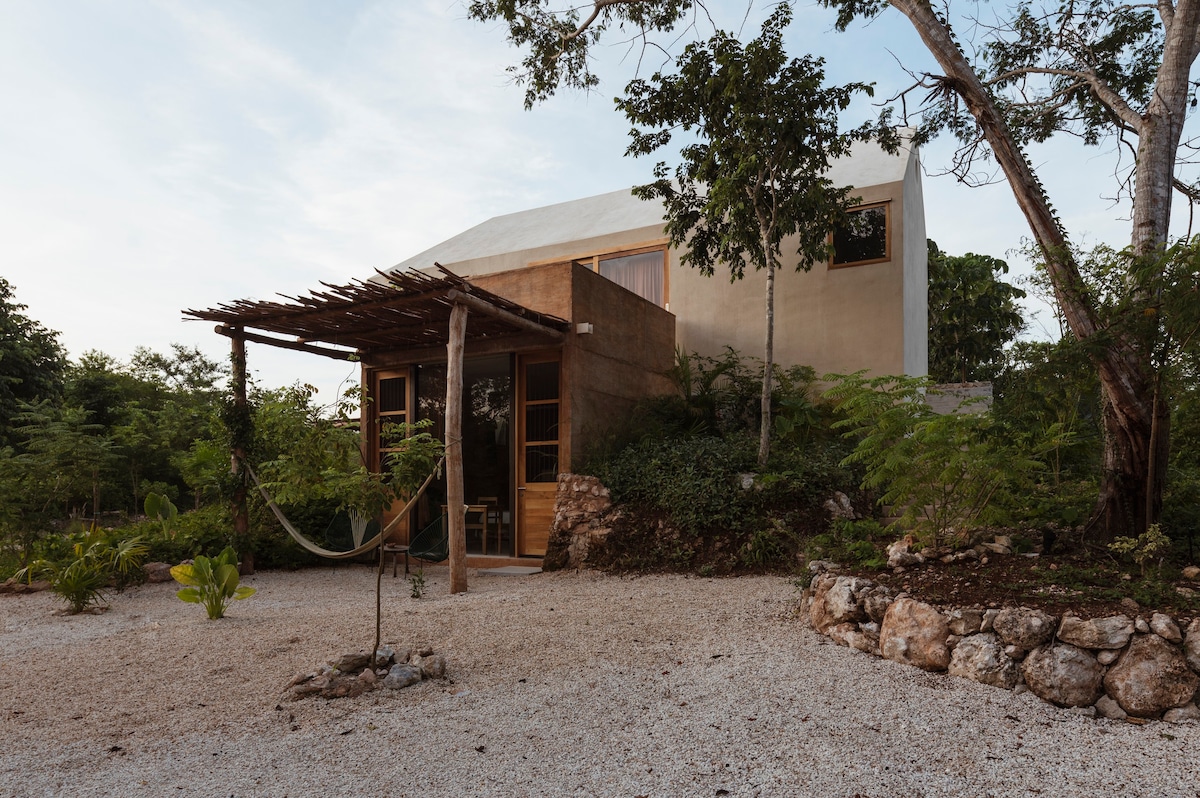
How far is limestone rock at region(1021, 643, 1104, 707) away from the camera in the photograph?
3227 mm

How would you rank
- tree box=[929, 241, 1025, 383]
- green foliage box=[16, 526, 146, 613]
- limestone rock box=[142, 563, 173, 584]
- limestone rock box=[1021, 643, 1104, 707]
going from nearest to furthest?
limestone rock box=[1021, 643, 1104, 707]
green foliage box=[16, 526, 146, 613]
limestone rock box=[142, 563, 173, 584]
tree box=[929, 241, 1025, 383]

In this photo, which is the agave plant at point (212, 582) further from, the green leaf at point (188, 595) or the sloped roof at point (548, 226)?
the sloped roof at point (548, 226)

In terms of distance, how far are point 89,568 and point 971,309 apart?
60.9 ft

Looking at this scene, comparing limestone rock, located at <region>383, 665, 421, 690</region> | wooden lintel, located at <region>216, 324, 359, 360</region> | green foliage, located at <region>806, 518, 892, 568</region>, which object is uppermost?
wooden lintel, located at <region>216, 324, 359, 360</region>

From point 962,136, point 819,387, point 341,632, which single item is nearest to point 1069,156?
point 962,136

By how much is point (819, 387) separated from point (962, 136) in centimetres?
383

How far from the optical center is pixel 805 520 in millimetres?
7000

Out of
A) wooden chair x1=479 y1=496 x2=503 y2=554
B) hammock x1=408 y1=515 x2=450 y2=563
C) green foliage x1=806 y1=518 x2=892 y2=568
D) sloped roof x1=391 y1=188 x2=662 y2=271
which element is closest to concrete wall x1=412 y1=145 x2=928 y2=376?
sloped roof x1=391 y1=188 x2=662 y2=271

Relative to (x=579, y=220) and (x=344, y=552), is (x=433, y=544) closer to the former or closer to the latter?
(x=344, y=552)

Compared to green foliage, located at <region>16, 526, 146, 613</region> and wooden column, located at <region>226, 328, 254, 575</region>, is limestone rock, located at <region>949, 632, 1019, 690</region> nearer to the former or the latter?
green foliage, located at <region>16, 526, 146, 613</region>

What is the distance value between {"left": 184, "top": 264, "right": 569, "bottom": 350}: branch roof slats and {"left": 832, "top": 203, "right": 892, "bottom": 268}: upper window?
15.1 ft

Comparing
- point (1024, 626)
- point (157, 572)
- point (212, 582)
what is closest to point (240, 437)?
point (157, 572)

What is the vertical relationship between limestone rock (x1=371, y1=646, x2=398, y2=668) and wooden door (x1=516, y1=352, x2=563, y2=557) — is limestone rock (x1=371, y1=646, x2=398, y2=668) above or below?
below

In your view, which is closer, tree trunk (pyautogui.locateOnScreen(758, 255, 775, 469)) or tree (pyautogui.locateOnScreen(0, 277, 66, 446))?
tree trunk (pyautogui.locateOnScreen(758, 255, 775, 469))
